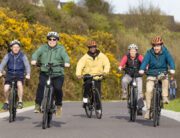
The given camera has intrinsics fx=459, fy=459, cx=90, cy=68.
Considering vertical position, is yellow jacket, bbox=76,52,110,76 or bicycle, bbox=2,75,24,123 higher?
yellow jacket, bbox=76,52,110,76

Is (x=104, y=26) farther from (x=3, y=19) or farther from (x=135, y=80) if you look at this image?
(x=135, y=80)

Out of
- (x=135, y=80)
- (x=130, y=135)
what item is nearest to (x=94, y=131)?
(x=130, y=135)

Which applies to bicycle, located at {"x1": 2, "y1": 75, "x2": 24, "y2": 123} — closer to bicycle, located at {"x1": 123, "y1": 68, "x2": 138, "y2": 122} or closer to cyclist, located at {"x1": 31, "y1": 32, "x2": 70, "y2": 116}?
cyclist, located at {"x1": 31, "y1": 32, "x2": 70, "y2": 116}

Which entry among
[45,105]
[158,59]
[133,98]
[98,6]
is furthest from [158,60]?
[98,6]

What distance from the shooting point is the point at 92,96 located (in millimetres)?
12445

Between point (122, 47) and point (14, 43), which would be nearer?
point (14, 43)

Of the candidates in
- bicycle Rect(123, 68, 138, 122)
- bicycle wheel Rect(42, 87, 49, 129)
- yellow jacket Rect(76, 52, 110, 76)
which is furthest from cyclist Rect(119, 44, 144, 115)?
bicycle wheel Rect(42, 87, 49, 129)

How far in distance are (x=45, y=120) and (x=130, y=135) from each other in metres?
1.76

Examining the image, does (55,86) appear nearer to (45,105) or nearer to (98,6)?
(45,105)

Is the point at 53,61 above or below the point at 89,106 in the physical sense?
above

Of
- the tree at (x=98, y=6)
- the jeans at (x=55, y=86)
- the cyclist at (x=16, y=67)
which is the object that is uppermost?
the tree at (x=98, y=6)

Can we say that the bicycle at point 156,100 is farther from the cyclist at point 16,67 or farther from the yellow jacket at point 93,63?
the cyclist at point 16,67

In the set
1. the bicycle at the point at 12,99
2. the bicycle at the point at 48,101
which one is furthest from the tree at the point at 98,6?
the bicycle at the point at 48,101

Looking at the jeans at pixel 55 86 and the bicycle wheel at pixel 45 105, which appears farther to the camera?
the jeans at pixel 55 86
